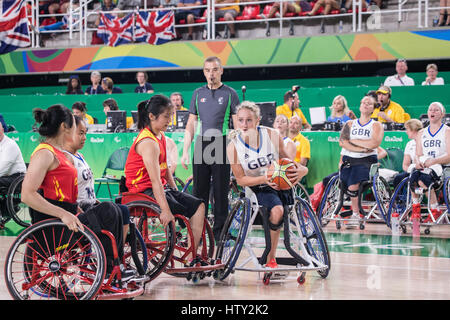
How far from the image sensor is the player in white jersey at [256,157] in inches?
203

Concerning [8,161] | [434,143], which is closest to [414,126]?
[434,143]

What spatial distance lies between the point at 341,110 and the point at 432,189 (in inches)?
81.6

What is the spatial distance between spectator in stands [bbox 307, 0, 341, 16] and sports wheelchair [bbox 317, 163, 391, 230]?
17.9ft

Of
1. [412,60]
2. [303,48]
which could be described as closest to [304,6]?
[303,48]

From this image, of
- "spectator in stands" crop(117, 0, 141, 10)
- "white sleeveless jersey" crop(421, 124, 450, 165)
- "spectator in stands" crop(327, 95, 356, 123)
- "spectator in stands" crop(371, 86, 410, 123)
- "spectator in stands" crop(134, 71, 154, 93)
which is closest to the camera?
"white sleeveless jersey" crop(421, 124, 450, 165)

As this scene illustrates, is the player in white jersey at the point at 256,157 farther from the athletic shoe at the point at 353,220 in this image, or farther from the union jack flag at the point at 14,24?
the union jack flag at the point at 14,24

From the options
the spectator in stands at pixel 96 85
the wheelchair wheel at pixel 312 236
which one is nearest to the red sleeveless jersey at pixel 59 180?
the wheelchair wheel at pixel 312 236

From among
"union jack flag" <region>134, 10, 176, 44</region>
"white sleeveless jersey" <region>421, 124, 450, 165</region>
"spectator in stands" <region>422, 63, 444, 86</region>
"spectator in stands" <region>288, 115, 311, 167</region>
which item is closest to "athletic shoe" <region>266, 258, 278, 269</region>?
"white sleeveless jersey" <region>421, 124, 450, 165</region>

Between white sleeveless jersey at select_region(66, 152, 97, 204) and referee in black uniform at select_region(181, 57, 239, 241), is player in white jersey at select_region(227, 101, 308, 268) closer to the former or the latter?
referee in black uniform at select_region(181, 57, 239, 241)

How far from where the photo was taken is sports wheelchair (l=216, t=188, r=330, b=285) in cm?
500

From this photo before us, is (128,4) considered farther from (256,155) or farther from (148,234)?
(148,234)

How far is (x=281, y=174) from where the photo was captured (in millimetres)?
5090

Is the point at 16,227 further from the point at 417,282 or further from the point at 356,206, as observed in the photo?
the point at 417,282

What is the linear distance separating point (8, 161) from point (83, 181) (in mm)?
4239
